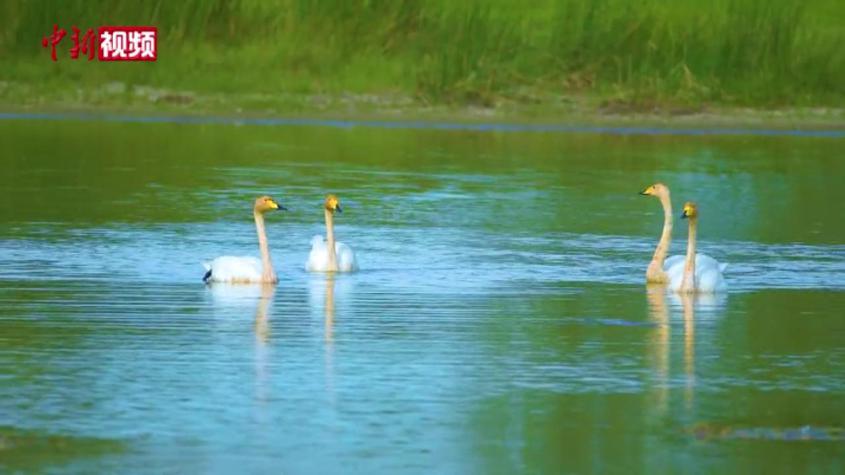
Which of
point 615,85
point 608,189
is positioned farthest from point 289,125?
point 608,189

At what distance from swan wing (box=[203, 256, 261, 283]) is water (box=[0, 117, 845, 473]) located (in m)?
0.18

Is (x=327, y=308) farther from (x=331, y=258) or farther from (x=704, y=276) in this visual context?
(x=704, y=276)

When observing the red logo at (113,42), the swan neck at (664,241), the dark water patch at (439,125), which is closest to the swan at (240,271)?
the swan neck at (664,241)

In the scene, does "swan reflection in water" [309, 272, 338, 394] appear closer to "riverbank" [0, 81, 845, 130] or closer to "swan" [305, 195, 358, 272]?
"swan" [305, 195, 358, 272]

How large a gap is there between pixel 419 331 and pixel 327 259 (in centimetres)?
352

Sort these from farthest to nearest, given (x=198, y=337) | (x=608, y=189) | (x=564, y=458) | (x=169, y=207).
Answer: (x=608, y=189) → (x=169, y=207) → (x=198, y=337) → (x=564, y=458)

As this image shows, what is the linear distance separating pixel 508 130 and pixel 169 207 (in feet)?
42.5

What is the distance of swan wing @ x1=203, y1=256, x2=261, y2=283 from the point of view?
55.4ft

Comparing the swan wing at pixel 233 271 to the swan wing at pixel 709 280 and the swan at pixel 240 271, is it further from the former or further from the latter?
the swan wing at pixel 709 280

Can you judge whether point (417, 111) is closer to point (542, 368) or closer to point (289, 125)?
point (289, 125)

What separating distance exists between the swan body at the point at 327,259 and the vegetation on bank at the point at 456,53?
18.6 meters

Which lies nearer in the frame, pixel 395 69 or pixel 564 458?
pixel 564 458

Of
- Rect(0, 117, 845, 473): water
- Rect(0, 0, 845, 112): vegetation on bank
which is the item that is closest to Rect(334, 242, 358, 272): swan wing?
Rect(0, 117, 845, 473): water

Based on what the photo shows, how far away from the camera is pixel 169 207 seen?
23.9 metres
